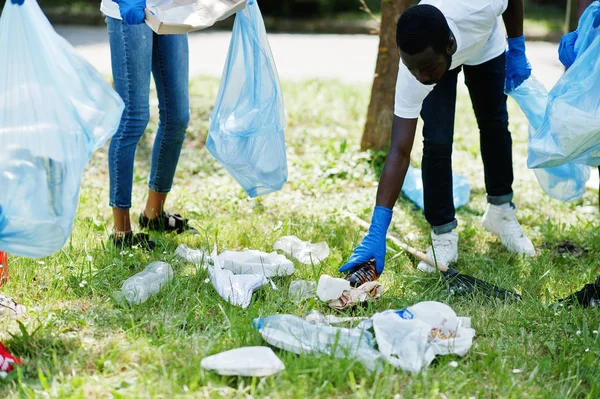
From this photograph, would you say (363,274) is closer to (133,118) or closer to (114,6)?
(133,118)

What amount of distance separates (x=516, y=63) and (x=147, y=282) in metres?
1.84

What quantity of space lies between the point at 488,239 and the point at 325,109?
2.45 meters

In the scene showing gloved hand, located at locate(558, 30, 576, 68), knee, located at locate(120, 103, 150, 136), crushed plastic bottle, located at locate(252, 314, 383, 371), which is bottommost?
crushed plastic bottle, located at locate(252, 314, 383, 371)

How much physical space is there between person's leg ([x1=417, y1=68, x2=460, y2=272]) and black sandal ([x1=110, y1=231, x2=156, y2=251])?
1.16 metres

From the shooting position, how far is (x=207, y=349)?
2217 mm

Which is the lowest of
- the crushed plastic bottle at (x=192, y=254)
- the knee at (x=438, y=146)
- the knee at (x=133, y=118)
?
the crushed plastic bottle at (x=192, y=254)

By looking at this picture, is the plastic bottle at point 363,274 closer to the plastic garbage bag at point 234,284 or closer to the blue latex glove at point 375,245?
the blue latex glove at point 375,245

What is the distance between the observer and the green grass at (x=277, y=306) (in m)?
2.09

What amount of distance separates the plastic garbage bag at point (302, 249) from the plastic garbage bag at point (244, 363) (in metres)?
0.95

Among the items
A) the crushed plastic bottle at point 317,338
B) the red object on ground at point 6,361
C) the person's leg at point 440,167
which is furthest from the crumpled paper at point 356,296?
the red object on ground at point 6,361

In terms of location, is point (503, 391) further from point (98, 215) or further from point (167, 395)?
point (98, 215)

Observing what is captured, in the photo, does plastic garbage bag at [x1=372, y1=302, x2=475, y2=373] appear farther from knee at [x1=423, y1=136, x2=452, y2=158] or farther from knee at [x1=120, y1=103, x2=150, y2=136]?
knee at [x1=120, y1=103, x2=150, y2=136]

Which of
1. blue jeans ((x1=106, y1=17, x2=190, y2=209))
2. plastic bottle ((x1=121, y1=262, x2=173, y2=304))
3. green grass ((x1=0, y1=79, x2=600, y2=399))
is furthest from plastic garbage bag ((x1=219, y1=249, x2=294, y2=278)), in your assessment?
blue jeans ((x1=106, y1=17, x2=190, y2=209))

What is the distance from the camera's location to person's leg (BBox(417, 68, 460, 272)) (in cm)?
301
